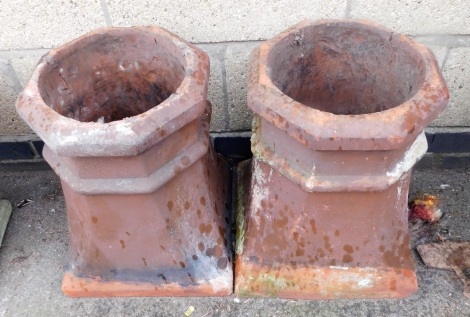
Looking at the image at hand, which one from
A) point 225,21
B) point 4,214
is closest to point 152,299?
point 4,214

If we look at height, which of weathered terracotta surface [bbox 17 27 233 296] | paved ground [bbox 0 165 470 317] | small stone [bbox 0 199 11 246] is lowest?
paved ground [bbox 0 165 470 317]

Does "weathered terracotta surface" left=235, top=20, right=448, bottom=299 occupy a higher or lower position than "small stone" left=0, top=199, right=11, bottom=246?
higher

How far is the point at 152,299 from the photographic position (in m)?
1.81

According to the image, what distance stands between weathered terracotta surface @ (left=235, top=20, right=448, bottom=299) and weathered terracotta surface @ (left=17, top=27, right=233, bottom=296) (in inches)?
6.4

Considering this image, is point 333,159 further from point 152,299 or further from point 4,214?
point 4,214

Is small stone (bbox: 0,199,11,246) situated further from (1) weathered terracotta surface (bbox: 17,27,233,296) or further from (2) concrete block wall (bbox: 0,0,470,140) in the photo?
(2) concrete block wall (bbox: 0,0,470,140)

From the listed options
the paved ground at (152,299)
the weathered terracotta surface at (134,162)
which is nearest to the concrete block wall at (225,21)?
the weathered terracotta surface at (134,162)

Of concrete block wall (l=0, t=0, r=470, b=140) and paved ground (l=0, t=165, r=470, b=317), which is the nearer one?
paved ground (l=0, t=165, r=470, b=317)

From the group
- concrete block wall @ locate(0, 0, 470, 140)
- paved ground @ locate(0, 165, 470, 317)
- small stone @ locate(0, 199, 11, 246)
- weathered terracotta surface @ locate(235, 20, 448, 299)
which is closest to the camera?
weathered terracotta surface @ locate(235, 20, 448, 299)

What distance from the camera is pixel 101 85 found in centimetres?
184

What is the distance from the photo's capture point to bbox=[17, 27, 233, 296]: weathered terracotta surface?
140 centimetres

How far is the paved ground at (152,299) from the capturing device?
175cm

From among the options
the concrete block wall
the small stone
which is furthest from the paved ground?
the concrete block wall

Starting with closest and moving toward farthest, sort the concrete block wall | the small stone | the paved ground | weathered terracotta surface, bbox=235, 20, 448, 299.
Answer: weathered terracotta surface, bbox=235, 20, 448, 299 → the paved ground → the concrete block wall → the small stone
